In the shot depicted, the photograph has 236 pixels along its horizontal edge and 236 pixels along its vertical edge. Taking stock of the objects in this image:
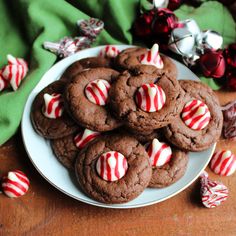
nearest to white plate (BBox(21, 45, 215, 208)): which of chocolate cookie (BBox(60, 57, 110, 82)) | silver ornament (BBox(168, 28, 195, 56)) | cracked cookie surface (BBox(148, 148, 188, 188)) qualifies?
cracked cookie surface (BBox(148, 148, 188, 188))

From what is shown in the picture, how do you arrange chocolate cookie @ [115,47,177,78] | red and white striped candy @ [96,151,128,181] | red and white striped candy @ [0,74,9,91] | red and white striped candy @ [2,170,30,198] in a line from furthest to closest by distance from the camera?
red and white striped candy @ [0,74,9,91] < chocolate cookie @ [115,47,177,78] < red and white striped candy @ [2,170,30,198] < red and white striped candy @ [96,151,128,181]

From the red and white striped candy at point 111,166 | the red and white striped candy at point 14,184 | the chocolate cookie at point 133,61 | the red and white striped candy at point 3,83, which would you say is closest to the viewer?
the red and white striped candy at point 111,166

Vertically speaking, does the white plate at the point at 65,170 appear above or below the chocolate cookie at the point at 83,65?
below

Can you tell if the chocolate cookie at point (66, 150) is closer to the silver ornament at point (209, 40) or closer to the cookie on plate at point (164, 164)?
the cookie on plate at point (164, 164)

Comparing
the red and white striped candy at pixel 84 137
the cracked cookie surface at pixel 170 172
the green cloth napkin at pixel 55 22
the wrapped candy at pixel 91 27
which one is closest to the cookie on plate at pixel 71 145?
the red and white striped candy at pixel 84 137

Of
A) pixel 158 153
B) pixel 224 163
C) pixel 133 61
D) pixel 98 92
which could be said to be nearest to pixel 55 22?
pixel 133 61

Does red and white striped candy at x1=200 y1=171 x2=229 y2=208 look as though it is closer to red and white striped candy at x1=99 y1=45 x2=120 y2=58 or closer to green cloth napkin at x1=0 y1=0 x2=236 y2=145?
red and white striped candy at x1=99 y1=45 x2=120 y2=58
